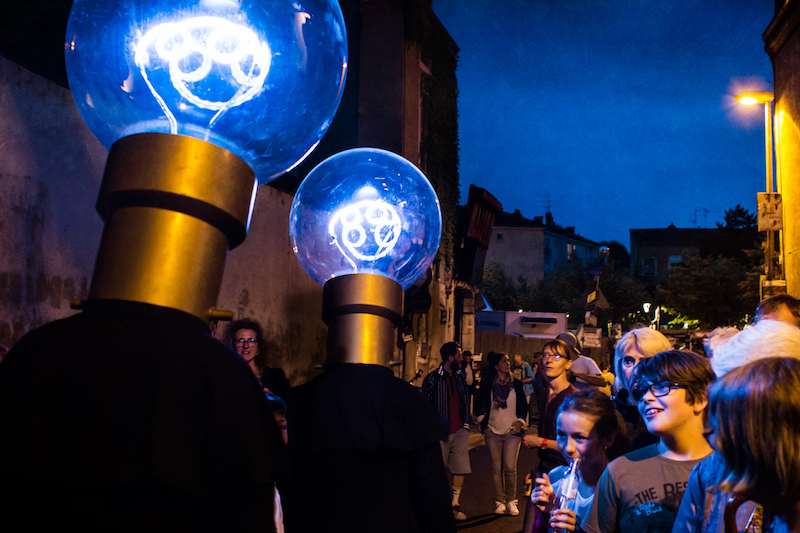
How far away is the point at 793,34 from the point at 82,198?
12.3 metres

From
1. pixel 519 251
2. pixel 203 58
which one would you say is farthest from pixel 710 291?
pixel 203 58

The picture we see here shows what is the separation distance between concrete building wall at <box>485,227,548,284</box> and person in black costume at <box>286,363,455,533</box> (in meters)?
53.2

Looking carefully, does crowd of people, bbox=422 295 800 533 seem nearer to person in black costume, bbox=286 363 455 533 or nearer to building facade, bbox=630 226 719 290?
person in black costume, bbox=286 363 455 533

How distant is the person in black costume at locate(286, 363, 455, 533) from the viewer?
236 cm

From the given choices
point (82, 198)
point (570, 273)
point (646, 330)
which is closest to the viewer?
point (646, 330)

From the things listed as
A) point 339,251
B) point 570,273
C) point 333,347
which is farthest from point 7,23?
point 570,273

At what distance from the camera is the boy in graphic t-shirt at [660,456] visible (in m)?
2.16

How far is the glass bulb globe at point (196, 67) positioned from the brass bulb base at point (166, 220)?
0.47ft

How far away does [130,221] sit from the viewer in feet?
3.31

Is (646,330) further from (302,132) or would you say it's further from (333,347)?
(302,132)

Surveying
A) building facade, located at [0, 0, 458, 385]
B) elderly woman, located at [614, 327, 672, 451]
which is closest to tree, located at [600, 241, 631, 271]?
building facade, located at [0, 0, 458, 385]

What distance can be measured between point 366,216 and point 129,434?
1.77 meters

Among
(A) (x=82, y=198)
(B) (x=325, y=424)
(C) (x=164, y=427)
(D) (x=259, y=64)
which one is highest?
(A) (x=82, y=198)

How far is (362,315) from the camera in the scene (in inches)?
84.0
